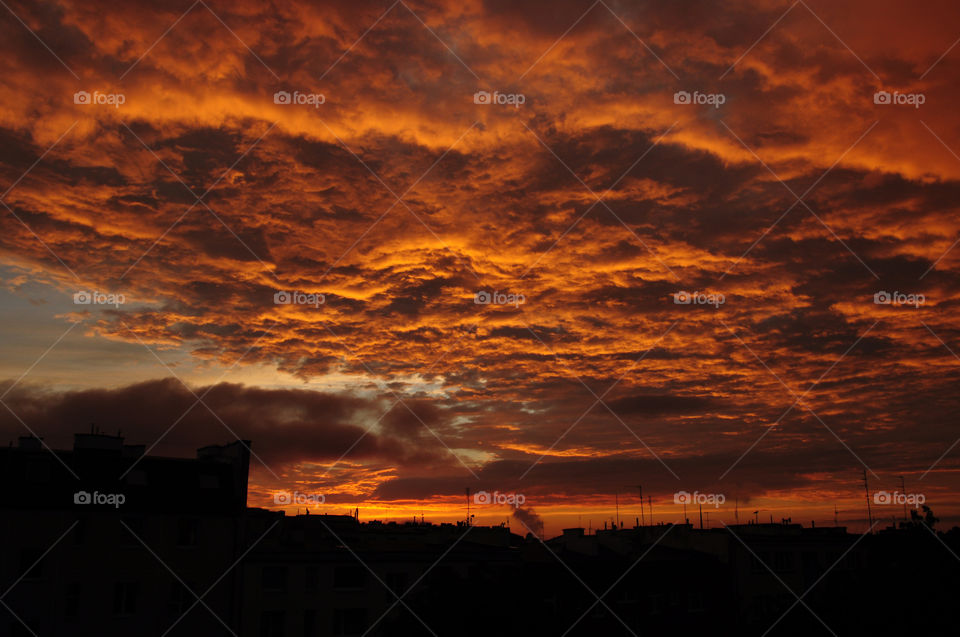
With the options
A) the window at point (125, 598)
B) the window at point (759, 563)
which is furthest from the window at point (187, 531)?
the window at point (759, 563)

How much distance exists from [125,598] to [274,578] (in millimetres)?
9853

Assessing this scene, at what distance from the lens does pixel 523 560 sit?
6259 cm

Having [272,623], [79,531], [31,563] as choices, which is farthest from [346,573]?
[31,563]

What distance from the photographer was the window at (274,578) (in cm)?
5484

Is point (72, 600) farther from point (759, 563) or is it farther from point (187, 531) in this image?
point (759, 563)

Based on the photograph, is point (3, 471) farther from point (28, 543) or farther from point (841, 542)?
point (841, 542)

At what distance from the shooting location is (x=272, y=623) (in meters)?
54.0

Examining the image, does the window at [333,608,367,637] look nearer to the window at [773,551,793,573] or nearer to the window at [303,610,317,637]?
the window at [303,610,317,637]

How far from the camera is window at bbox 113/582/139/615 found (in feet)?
168

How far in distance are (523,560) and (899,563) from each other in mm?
27936

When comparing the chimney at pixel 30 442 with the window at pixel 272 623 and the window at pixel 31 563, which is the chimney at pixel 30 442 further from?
the window at pixel 272 623

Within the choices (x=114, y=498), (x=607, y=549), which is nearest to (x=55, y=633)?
(x=114, y=498)

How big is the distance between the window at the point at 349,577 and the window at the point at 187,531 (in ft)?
35.2

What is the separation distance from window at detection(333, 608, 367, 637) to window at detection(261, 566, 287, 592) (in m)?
4.36
